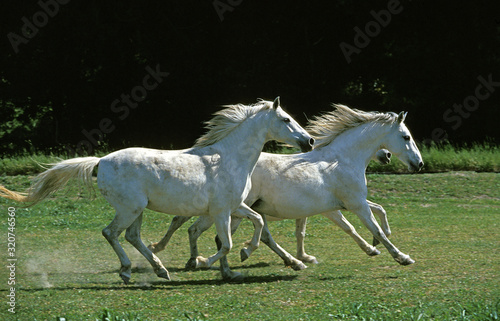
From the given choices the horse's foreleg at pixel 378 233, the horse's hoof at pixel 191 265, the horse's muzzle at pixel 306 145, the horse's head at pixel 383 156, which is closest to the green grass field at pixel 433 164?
the horse's head at pixel 383 156

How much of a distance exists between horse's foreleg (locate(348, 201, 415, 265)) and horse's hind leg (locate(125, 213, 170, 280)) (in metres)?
2.67

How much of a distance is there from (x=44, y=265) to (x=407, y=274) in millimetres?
4735

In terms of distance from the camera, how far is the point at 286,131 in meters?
9.64

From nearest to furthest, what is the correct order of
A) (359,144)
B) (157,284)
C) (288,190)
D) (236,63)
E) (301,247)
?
(157,284)
(288,190)
(359,144)
(301,247)
(236,63)

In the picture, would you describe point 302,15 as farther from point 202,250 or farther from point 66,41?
point 202,250

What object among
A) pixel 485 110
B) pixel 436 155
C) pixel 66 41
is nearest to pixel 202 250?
pixel 436 155

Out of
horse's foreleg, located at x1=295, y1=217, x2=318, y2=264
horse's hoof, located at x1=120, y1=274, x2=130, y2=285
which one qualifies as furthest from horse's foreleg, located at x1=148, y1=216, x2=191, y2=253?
horse's hoof, located at x1=120, y1=274, x2=130, y2=285

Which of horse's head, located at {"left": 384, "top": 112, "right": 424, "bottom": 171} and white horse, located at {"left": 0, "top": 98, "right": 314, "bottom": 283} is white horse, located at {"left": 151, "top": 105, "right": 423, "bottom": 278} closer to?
horse's head, located at {"left": 384, "top": 112, "right": 424, "bottom": 171}

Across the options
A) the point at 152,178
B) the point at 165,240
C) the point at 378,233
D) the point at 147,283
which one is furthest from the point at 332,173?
the point at 147,283

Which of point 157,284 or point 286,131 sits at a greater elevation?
point 286,131

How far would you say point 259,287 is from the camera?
8.80 meters

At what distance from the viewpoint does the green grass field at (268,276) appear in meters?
7.49

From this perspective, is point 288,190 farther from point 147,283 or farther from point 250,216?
point 147,283

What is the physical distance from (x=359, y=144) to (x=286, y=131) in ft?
4.81
